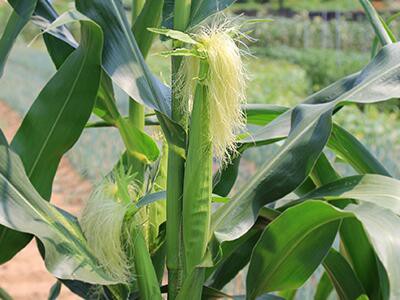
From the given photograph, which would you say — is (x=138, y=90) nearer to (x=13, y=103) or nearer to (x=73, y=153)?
(x=73, y=153)

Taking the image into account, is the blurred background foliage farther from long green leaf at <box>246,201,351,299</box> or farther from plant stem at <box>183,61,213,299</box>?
long green leaf at <box>246,201,351,299</box>

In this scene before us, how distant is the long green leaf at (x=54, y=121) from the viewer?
1.16 metres

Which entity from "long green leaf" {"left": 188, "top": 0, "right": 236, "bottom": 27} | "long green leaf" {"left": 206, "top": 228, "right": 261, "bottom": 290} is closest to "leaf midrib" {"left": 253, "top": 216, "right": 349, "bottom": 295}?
"long green leaf" {"left": 206, "top": 228, "right": 261, "bottom": 290}

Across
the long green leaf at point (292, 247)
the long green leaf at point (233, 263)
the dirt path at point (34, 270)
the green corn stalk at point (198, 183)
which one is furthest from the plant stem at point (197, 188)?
the dirt path at point (34, 270)

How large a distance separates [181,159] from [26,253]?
107 inches

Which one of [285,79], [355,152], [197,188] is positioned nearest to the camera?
[197,188]

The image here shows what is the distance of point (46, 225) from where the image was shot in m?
1.08

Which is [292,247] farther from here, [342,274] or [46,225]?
[46,225]

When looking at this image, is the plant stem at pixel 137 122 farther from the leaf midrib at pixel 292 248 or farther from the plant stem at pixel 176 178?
the leaf midrib at pixel 292 248

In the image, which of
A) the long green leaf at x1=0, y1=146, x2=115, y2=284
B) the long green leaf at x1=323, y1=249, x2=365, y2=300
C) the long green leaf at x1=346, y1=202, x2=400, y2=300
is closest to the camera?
the long green leaf at x1=346, y1=202, x2=400, y2=300

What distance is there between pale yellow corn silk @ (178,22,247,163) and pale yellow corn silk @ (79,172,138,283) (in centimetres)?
16

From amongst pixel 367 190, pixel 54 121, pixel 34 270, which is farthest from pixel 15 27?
pixel 34 270

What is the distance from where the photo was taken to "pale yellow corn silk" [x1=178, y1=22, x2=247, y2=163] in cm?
101

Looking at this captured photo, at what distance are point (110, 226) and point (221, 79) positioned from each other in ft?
0.87
